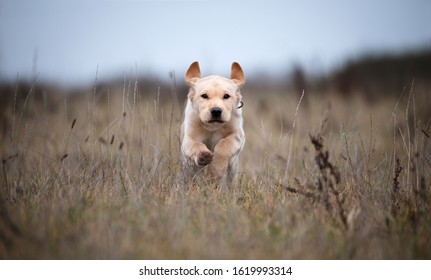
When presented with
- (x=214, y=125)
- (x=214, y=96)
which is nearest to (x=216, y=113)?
(x=214, y=96)

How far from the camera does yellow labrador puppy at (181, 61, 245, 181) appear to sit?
4.57 metres

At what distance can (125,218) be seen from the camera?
11.6 ft

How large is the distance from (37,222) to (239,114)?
2579 millimetres

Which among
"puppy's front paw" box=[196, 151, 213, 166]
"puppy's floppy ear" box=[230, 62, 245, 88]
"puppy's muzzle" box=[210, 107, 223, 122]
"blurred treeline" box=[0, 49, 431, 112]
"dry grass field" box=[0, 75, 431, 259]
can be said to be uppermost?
"blurred treeline" box=[0, 49, 431, 112]

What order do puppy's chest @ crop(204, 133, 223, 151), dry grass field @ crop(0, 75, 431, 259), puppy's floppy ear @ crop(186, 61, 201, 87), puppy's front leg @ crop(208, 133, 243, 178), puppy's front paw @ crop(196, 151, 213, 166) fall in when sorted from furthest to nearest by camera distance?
puppy's floppy ear @ crop(186, 61, 201, 87)
puppy's chest @ crop(204, 133, 223, 151)
puppy's front leg @ crop(208, 133, 243, 178)
puppy's front paw @ crop(196, 151, 213, 166)
dry grass field @ crop(0, 75, 431, 259)

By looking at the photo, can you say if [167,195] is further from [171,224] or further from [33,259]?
[33,259]

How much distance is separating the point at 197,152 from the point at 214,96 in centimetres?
66

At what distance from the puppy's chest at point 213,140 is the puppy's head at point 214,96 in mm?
252

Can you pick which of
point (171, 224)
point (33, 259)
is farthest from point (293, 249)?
point (33, 259)

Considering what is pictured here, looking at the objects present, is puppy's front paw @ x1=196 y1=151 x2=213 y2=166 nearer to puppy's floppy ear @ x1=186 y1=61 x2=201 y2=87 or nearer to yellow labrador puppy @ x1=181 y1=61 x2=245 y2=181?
yellow labrador puppy @ x1=181 y1=61 x2=245 y2=181

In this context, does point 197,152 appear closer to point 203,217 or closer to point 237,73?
point 203,217

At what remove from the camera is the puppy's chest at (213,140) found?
5.08 metres

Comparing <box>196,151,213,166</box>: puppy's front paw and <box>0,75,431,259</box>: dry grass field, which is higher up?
<box>196,151,213,166</box>: puppy's front paw

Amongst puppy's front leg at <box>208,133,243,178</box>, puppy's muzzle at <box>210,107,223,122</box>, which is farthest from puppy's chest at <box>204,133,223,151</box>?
puppy's muzzle at <box>210,107,223,122</box>
